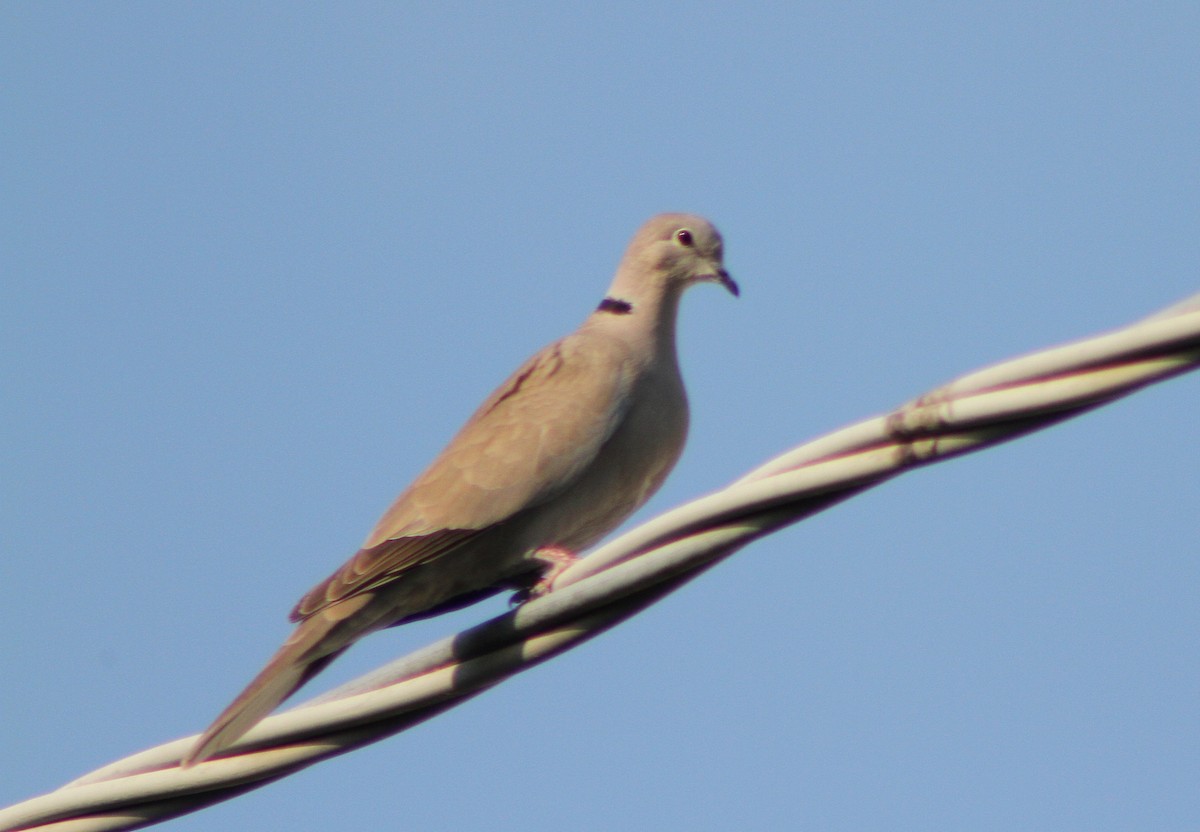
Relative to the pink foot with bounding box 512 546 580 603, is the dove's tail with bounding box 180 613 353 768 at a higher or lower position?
lower

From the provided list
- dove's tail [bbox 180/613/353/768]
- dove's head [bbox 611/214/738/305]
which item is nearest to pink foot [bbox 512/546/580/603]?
dove's tail [bbox 180/613/353/768]

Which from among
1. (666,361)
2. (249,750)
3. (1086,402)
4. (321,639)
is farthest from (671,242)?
(1086,402)

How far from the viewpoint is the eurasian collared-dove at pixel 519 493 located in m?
4.12

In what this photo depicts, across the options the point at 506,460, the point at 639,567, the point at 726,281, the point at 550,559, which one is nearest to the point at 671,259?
the point at 726,281

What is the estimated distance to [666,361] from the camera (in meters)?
5.12

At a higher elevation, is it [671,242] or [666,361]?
[671,242]

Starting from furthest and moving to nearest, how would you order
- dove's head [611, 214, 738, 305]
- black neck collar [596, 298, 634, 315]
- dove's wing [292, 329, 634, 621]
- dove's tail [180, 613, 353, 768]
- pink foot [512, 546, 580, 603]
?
dove's head [611, 214, 738, 305] < black neck collar [596, 298, 634, 315] < pink foot [512, 546, 580, 603] < dove's wing [292, 329, 634, 621] < dove's tail [180, 613, 353, 768]

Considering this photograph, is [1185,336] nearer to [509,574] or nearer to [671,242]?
[509,574]

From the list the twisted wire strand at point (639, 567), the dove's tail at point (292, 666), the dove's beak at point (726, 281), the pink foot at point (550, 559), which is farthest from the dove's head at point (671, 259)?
the twisted wire strand at point (639, 567)

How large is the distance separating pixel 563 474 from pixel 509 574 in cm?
29

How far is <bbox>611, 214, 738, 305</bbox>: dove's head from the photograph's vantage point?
5.74m

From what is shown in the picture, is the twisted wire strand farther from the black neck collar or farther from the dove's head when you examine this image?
the dove's head

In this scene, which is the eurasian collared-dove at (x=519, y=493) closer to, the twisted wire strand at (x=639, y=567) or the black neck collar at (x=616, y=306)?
the black neck collar at (x=616, y=306)

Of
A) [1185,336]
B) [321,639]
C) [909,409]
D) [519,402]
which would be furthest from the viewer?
[519,402]
